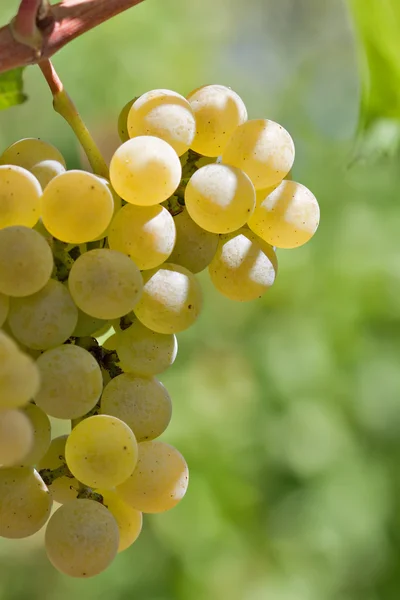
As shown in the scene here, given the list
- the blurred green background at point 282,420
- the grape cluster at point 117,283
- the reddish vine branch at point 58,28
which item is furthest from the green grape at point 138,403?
the blurred green background at point 282,420

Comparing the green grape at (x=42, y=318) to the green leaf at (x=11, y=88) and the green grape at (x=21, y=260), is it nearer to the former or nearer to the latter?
the green grape at (x=21, y=260)

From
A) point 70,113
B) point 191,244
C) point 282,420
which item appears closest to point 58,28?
point 70,113

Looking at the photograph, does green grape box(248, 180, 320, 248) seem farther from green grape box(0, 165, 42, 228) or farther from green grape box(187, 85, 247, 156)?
green grape box(0, 165, 42, 228)

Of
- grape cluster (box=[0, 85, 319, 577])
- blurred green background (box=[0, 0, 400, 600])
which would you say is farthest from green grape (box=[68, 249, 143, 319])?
blurred green background (box=[0, 0, 400, 600])

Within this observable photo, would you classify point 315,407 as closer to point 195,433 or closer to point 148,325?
point 195,433

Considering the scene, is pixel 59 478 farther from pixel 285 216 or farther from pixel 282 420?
pixel 282 420

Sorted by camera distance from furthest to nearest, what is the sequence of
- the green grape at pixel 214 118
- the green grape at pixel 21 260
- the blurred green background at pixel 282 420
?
the blurred green background at pixel 282 420 < the green grape at pixel 214 118 < the green grape at pixel 21 260

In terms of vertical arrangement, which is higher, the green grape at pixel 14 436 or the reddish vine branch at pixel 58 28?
the reddish vine branch at pixel 58 28
